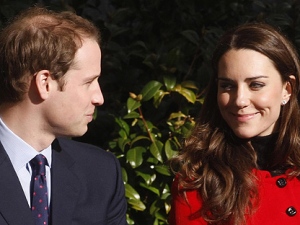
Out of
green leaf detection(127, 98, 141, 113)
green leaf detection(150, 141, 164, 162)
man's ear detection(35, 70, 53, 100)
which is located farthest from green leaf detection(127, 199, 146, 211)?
man's ear detection(35, 70, 53, 100)

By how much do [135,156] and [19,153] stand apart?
117 cm

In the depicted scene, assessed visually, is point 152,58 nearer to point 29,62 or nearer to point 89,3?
point 89,3

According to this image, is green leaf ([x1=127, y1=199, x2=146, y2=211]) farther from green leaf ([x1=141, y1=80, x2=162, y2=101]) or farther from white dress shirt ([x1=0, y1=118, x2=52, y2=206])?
white dress shirt ([x1=0, y1=118, x2=52, y2=206])

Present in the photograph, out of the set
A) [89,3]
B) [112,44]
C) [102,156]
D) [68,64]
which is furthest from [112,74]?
[68,64]

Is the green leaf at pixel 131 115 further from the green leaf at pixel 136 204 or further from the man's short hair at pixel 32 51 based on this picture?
the man's short hair at pixel 32 51

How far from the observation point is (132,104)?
185 inches

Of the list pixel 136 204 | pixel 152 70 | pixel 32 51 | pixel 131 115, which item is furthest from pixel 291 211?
pixel 152 70

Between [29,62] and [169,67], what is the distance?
4.99ft

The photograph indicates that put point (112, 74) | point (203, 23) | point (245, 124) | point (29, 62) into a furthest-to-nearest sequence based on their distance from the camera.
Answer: point (203, 23), point (112, 74), point (245, 124), point (29, 62)

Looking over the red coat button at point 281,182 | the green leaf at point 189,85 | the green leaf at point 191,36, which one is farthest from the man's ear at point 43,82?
the green leaf at point 191,36

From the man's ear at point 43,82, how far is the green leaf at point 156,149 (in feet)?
4.11

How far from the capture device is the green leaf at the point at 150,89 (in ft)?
15.4

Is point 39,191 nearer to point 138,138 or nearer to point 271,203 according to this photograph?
point 271,203

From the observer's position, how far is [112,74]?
4996 mm
